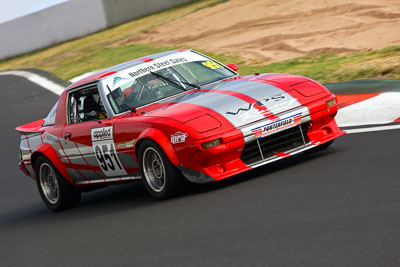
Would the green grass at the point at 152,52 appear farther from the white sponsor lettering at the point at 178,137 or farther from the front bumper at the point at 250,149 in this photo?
the white sponsor lettering at the point at 178,137

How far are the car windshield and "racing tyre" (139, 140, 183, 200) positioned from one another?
775 millimetres

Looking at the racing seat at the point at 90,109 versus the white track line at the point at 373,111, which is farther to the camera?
the white track line at the point at 373,111

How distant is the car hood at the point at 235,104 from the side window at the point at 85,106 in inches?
25.4

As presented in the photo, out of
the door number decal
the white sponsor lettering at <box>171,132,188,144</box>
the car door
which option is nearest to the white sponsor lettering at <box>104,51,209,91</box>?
the car door

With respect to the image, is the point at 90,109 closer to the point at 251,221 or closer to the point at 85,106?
the point at 85,106

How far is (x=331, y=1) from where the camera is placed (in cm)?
2012

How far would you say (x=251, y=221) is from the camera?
217 inches

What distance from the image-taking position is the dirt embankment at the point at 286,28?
1558cm

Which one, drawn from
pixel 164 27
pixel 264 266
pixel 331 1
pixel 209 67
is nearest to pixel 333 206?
pixel 264 266

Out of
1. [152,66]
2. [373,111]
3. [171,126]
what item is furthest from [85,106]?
[373,111]

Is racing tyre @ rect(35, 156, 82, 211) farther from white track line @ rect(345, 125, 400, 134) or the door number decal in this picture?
white track line @ rect(345, 125, 400, 134)

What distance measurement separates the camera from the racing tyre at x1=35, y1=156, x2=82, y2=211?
27.3 feet

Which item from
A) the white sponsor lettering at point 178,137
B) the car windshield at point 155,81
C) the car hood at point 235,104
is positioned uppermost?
the car windshield at point 155,81

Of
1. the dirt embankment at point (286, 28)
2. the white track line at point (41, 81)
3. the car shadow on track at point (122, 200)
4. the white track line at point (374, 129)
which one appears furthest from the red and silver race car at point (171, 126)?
the white track line at point (41, 81)
